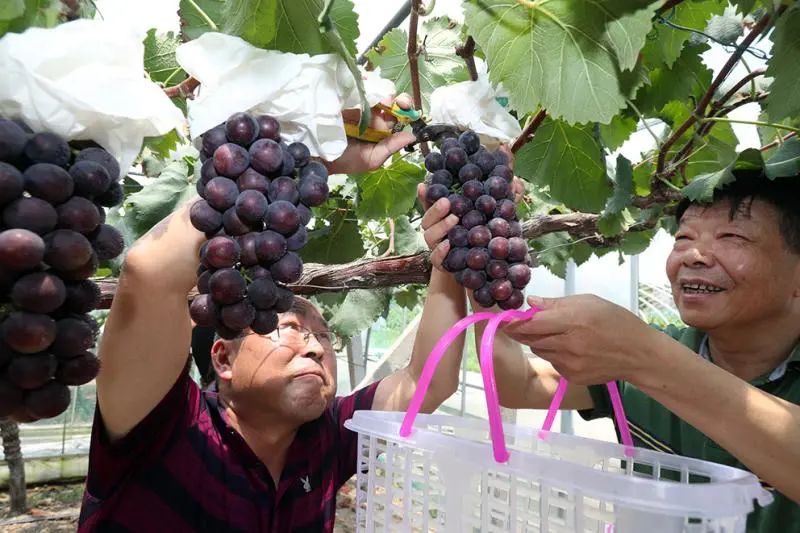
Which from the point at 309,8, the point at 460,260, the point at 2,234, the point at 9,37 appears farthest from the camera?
the point at 460,260

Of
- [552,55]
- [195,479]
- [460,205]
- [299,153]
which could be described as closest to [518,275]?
[460,205]

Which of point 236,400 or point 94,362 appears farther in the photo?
point 236,400

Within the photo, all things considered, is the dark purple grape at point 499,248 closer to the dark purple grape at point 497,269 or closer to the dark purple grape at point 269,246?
the dark purple grape at point 497,269

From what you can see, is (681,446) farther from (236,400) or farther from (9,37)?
(9,37)

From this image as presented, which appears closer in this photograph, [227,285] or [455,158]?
[227,285]

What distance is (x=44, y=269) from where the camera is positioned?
1.75 feet

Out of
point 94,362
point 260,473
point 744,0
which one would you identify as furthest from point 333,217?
point 94,362

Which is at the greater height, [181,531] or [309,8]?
[309,8]

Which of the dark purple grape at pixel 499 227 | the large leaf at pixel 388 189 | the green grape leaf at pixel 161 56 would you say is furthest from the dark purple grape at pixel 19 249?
the large leaf at pixel 388 189

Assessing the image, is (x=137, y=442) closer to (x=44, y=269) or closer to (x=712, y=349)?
(x=44, y=269)

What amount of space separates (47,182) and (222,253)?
0.16 metres

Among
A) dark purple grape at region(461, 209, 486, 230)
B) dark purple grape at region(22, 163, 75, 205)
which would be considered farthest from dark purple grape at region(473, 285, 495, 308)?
dark purple grape at region(22, 163, 75, 205)

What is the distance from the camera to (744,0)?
93 centimetres

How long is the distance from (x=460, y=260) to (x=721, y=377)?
429 mm
